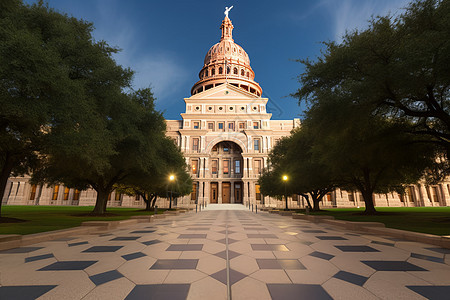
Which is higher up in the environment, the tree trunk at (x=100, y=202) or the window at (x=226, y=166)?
the window at (x=226, y=166)

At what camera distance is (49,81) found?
317 inches

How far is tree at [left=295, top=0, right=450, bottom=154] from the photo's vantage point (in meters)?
8.00

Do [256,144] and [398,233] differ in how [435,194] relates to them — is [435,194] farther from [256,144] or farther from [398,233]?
[398,233]

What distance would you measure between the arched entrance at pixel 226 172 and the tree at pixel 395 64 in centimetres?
3673

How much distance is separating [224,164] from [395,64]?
140 ft

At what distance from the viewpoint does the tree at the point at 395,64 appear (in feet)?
26.2

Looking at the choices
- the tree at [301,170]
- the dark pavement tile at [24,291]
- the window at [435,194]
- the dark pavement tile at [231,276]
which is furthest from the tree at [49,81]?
the window at [435,194]

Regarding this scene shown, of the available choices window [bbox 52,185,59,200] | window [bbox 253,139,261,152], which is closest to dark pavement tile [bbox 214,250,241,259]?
window [bbox 253,139,261,152]

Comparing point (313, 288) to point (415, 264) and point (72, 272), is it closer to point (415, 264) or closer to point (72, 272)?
point (415, 264)

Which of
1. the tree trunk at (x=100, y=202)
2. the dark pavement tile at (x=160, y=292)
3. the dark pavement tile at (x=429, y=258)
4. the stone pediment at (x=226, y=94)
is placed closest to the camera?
the dark pavement tile at (x=160, y=292)

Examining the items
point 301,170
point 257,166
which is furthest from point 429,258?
point 257,166

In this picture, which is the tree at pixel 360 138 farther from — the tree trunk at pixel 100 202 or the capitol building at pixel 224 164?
the capitol building at pixel 224 164

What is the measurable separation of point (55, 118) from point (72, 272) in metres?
7.89

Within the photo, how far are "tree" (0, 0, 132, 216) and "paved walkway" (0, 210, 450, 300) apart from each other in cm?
524
